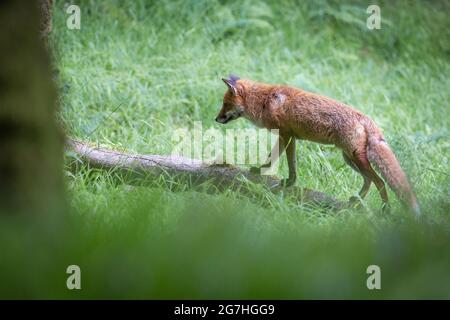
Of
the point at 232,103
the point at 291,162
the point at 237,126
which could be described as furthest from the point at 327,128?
the point at 237,126

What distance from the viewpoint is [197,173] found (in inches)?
257

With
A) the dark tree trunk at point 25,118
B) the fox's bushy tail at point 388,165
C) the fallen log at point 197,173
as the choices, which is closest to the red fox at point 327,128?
the fox's bushy tail at point 388,165

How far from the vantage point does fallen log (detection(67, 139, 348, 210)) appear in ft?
21.3

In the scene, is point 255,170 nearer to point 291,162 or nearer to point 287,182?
point 287,182

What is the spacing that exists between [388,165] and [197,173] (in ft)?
5.55

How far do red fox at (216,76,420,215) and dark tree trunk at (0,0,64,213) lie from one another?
312 centimetres

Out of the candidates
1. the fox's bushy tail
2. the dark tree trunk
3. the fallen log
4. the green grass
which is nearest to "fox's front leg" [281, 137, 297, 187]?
the fallen log

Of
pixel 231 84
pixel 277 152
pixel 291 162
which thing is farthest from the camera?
pixel 231 84

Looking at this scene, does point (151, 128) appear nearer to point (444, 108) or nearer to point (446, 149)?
point (446, 149)

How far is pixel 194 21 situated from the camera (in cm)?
1206

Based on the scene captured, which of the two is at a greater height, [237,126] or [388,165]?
[237,126]

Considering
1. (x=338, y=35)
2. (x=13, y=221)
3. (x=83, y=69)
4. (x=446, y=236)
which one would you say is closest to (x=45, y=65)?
(x=13, y=221)

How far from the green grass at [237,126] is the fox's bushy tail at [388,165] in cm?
27
